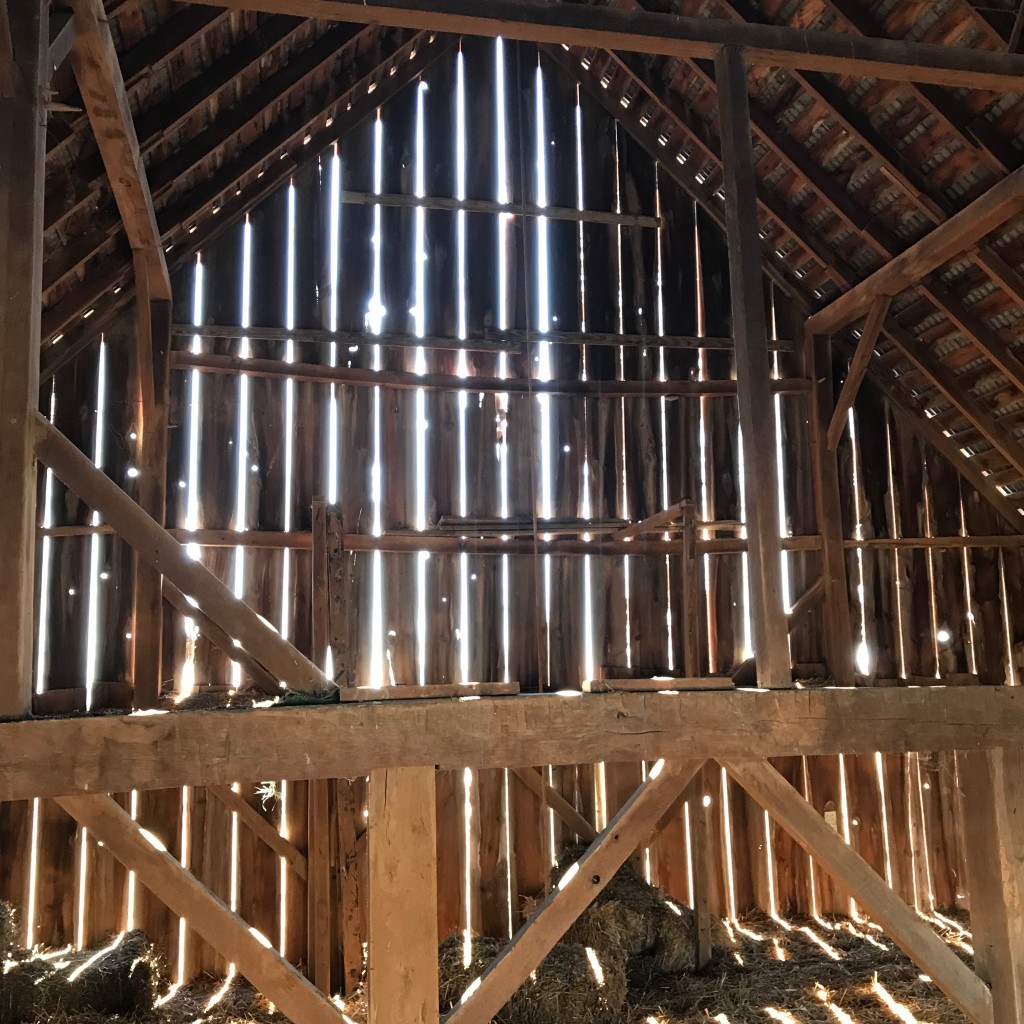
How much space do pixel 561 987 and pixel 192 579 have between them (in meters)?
3.74

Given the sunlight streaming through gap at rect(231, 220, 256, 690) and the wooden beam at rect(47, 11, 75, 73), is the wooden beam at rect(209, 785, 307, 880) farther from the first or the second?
the wooden beam at rect(47, 11, 75, 73)

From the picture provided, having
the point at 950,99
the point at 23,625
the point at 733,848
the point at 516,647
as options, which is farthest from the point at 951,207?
the point at 23,625

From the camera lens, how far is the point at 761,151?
749 cm

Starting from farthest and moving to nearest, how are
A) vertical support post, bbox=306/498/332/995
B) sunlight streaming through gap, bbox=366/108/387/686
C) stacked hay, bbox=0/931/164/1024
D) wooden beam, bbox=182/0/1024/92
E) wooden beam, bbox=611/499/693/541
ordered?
sunlight streaming through gap, bbox=366/108/387/686 → wooden beam, bbox=611/499/693/541 → vertical support post, bbox=306/498/332/995 → stacked hay, bbox=0/931/164/1024 → wooden beam, bbox=182/0/1024/92

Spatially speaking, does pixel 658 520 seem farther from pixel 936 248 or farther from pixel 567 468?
pixel 936 248

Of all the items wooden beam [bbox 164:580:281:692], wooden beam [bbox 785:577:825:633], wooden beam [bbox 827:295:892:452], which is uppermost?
wooden beam [bbox 827:295:892:452]

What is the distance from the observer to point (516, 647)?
7.85 metres

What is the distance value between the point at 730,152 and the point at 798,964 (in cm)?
579

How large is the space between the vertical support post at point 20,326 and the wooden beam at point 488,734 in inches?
10.1

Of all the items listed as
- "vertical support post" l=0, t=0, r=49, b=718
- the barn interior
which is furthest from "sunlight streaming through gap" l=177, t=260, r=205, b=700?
"vertical support post" l=0, t=0, r=49, b=718

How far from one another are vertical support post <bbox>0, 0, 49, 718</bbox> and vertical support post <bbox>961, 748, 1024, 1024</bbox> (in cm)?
354

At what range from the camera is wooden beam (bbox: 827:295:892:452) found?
729 centimetres

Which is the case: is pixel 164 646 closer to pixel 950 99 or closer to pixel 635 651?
pixel 635 651

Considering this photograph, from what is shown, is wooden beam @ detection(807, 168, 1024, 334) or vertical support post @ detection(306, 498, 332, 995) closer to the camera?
wooden beam @ detection(807, 168, 1024, 334)
